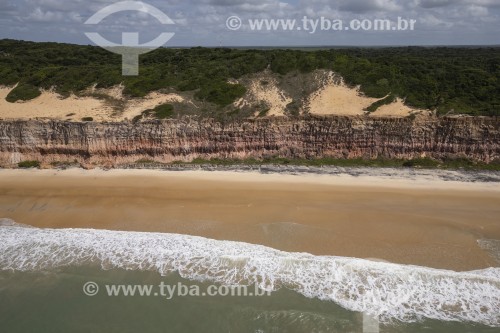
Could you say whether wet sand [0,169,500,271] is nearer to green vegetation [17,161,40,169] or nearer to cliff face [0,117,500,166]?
green vegetation [17,161,40,169]

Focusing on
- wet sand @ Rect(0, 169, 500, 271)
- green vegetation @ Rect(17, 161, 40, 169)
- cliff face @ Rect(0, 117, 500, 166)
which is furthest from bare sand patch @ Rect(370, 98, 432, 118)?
green vegetation @ Rect(17, 161, 40, 169)

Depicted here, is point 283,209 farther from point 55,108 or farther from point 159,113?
point 55,108

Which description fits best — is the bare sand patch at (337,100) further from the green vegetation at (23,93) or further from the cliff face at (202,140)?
the green vegetation at (23,93)

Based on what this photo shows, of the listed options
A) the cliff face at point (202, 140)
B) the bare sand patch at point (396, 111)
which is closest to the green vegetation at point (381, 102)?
the bare sand patch at point (396, 111)

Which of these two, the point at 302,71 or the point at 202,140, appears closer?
the point at 202,140

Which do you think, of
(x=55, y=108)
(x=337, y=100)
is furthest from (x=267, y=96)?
(x=55, y=108)
